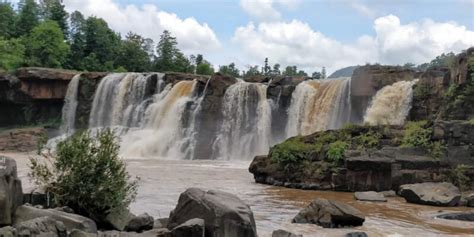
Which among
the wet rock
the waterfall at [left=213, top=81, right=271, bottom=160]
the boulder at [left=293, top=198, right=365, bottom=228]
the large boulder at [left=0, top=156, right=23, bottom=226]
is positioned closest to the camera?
the large boulder at [left=0, top=156, right=23, bottom=226]

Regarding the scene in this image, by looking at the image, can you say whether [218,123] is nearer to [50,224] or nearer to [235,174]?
[235,174]

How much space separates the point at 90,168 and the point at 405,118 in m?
23.9

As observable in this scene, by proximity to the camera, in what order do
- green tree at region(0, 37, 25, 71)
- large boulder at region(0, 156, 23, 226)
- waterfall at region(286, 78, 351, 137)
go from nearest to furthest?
large boulder at region(0, 156, 23, 226) → waterfall at region(286, 78, 351, 137) → green tree at region(0, 37, 25, 71)

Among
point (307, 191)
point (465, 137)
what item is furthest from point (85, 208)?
point (465, 137)

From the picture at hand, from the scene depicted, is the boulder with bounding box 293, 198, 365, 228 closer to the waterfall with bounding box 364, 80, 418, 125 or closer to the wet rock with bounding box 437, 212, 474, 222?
the wet rock with bounding box 437, 212, 474, 222

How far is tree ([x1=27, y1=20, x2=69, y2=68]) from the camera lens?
6681 cm

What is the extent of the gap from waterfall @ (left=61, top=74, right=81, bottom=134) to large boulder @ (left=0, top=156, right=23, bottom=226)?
38.9m

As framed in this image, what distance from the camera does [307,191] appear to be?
883 inches

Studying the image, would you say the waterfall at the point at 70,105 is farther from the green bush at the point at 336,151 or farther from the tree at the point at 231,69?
the tree at the point at 231,69

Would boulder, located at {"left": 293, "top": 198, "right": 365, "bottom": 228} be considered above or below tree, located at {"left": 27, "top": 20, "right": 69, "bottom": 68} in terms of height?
below

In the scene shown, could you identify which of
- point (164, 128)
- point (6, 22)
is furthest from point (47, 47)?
point (164, 128)

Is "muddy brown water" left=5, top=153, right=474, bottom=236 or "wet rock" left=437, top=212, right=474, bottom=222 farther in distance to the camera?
"wet rock" left=437, top=212, right=474, bottom=222

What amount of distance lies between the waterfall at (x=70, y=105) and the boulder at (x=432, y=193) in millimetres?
34620

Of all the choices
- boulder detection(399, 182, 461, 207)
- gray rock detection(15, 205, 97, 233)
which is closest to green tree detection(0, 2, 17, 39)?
boulder detection(399, 182, 461, 207)
